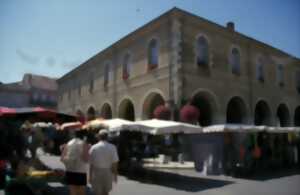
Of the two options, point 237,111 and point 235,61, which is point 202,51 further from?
point 237,111

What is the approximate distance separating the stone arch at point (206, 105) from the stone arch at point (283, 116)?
878 cm

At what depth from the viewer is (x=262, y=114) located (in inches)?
899

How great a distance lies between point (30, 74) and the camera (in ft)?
156

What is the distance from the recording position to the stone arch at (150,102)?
19030 mm

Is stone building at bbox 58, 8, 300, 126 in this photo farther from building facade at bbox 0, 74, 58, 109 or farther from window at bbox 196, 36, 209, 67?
building facade at bbox 0, 74, 58, 109

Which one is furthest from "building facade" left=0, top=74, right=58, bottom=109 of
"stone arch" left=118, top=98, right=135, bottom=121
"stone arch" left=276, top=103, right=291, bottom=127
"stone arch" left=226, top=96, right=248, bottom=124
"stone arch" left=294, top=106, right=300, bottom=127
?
"stone arch" left=294, top=106, right=300, bottom=127

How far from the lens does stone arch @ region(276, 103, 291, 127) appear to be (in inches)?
980

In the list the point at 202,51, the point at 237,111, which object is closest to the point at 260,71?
the point at 237,111

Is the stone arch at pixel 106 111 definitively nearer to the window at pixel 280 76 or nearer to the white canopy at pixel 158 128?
the window at pixel 280 76

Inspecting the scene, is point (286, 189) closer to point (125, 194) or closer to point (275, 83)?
point (125, 194)

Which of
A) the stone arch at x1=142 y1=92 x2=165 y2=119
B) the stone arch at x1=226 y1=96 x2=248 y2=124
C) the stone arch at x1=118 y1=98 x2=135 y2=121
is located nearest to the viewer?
the stone arch at x1=142 y1=92 x2=165 y2=119

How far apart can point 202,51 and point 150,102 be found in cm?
466

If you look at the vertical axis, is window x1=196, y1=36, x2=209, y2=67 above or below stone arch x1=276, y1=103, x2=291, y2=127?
above

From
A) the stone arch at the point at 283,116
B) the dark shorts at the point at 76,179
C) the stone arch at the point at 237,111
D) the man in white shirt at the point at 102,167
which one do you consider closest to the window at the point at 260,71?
the stone arch at the point at 237,111
